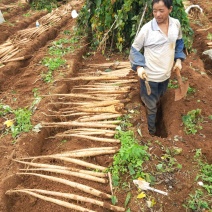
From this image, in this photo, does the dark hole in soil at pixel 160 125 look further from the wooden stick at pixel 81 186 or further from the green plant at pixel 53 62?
the green plant at pixel 53 62

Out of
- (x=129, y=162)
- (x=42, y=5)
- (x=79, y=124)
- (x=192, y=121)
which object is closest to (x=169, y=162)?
(x=129, y=162)

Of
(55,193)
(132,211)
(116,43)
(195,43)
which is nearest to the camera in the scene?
(132,211)

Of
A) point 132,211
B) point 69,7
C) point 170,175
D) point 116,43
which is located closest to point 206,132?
point 170,175

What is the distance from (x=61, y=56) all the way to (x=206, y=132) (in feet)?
12.5

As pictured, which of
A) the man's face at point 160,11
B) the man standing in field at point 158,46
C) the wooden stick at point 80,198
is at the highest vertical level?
the man's face at point 160,11

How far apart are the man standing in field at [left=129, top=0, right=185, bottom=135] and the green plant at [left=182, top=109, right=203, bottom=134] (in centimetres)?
63

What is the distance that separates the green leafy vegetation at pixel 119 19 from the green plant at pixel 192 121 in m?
2.15

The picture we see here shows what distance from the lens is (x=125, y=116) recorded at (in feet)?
11.6

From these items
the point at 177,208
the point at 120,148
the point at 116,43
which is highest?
the point at 116,43

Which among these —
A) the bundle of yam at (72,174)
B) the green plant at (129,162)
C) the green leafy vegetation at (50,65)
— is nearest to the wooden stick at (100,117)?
the bundle of yam at (72,174)

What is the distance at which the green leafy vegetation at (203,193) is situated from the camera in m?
2.43

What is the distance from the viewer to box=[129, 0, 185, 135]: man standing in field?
9.24 ft

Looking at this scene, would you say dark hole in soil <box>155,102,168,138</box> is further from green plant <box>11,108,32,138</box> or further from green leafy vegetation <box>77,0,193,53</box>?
green plant <box>11,108,32,138</box>

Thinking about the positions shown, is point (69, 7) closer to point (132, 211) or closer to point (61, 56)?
point (61, 56)
